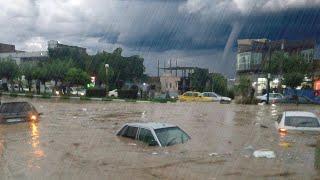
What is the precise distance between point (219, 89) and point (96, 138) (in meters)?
58.6

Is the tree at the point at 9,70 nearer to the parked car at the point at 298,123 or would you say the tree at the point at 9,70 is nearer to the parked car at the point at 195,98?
the parked car at the point at 195,98

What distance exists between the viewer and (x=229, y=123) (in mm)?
25547

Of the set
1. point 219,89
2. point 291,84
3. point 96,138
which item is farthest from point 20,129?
point 219,89

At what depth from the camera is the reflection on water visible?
15.6 m

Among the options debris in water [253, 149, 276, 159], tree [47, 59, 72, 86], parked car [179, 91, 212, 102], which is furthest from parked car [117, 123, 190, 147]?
tree [47, 59, 72, 86]

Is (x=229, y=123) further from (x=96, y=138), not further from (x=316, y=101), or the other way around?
(x=316, y=101)

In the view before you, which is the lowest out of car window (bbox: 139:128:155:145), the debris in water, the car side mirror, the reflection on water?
the reflection on water

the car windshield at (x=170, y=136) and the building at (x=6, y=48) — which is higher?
the building at (x=6, y=48)

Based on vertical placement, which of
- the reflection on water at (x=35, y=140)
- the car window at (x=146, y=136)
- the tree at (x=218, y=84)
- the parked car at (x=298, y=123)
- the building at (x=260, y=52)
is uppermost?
the building at (x=260, y=52)

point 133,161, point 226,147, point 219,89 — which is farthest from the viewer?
point 219,89

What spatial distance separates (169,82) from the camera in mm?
96750

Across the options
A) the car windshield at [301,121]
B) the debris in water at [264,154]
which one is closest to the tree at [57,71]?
the car windshield at [301,121]

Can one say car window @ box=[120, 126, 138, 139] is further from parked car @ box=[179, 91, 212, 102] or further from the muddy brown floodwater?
parked car @ box=[179, 91, 212, 102]

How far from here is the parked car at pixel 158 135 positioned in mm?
13492
